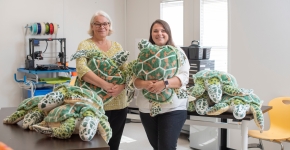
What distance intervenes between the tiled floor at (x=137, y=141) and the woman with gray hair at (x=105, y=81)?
183 centimetres

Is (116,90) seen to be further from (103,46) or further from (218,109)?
(218,109)

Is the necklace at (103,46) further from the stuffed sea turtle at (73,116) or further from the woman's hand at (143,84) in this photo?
the stuffed sea turtle at (73,116)

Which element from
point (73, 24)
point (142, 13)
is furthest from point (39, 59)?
point (142, 13)

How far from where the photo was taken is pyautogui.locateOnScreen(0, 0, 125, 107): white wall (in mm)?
4977

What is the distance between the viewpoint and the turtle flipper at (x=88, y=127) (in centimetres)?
152

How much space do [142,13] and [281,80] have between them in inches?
105

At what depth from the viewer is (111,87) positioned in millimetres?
2291

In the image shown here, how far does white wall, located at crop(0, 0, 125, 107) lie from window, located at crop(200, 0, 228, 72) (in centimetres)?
205

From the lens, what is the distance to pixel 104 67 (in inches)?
90.5

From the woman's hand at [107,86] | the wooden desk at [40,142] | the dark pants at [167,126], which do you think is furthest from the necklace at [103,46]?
the wooden desk at [40,142]

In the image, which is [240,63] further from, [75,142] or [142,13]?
[75,142]

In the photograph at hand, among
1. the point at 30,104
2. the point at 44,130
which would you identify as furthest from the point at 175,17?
the point at 44,130

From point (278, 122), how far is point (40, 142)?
2.56m

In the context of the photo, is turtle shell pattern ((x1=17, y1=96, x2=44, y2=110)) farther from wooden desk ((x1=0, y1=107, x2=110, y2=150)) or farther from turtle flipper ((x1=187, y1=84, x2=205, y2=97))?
turtle flipper ((x1=187, y1=84, x2=205, y2=97))
